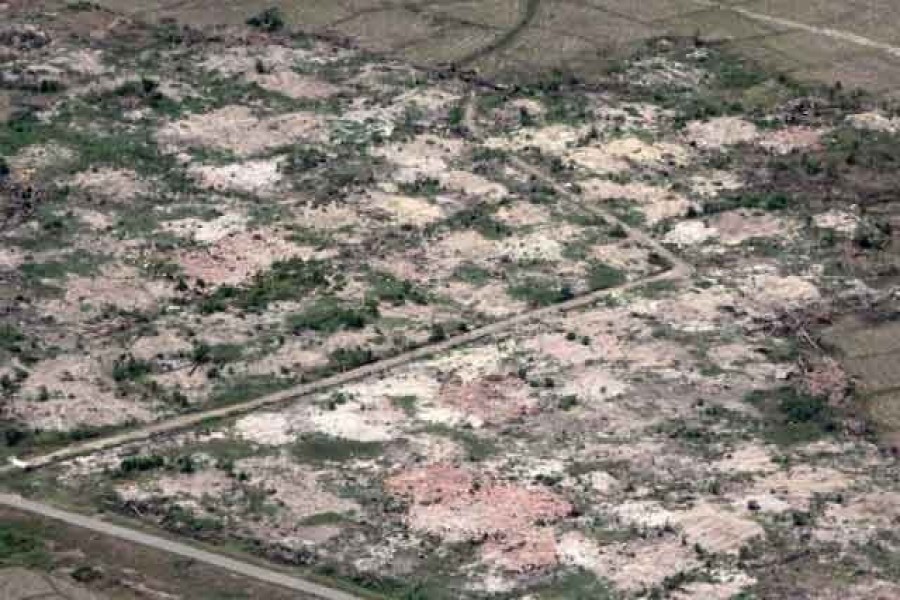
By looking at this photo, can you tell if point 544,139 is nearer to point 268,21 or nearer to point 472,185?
point 472,185

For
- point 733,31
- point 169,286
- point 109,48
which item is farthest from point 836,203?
point 109,48

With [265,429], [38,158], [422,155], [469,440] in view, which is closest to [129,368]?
[265,429]

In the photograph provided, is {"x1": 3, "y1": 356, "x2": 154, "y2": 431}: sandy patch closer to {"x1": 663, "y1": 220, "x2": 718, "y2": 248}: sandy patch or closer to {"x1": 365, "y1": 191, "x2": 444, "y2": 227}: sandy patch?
{"x1": 365, "y1": 191, "x2": 444, "y2": 227}: sandy patch

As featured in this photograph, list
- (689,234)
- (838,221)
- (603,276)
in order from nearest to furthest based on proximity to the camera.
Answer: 1. (603,276)
2. (689,234)
3. (838,221)

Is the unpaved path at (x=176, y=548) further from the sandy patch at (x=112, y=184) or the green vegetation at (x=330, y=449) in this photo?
the sandy patch at (x=112, y=184)

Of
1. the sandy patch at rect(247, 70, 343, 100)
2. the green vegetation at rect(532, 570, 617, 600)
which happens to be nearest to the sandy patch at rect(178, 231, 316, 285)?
the sandy patch at rect(247, 70, 343, 100)

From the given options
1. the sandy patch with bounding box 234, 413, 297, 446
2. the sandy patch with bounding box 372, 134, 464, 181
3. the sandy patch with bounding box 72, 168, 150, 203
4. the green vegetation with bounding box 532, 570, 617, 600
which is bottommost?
the sandy patch with bounding box 234, 413, 297, 446

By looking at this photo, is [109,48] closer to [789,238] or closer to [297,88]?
[297,88]
